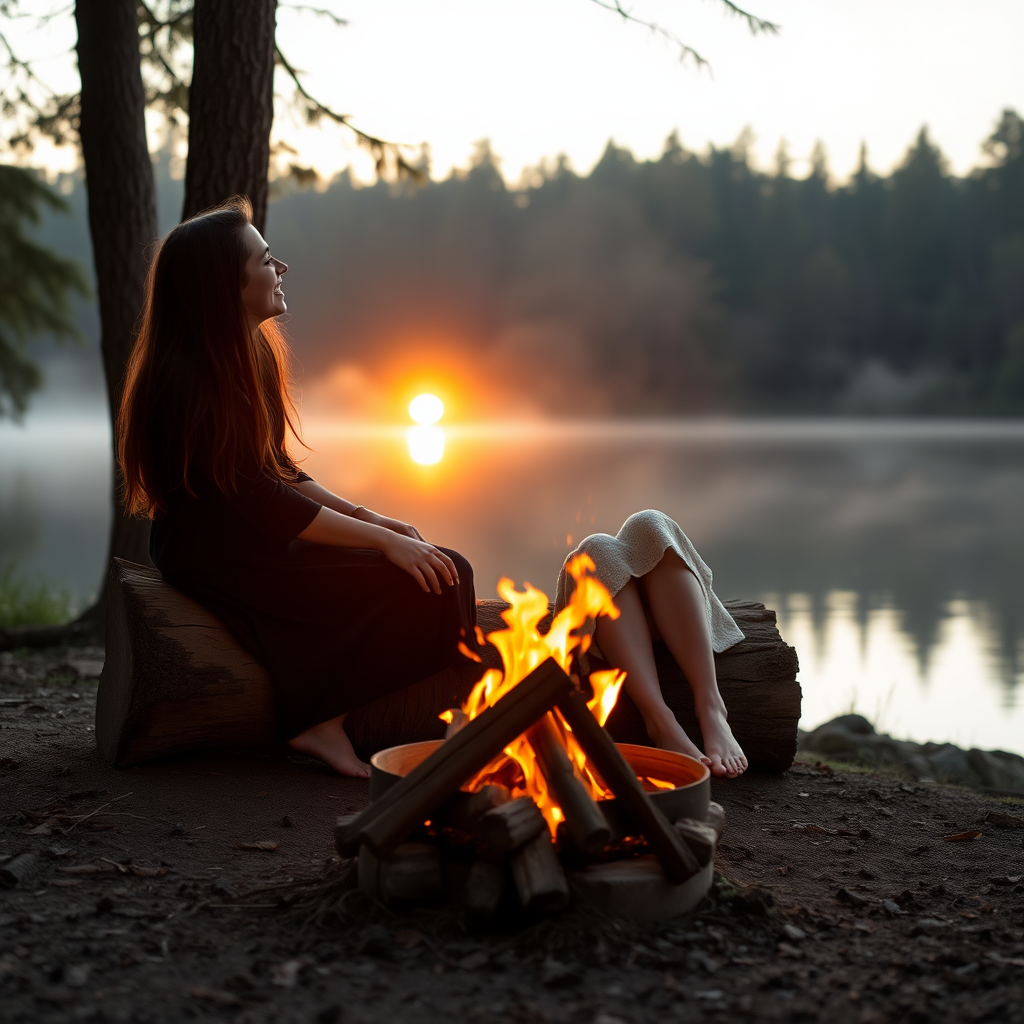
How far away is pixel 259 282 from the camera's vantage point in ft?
10.7

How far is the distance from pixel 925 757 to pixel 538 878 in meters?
3.24

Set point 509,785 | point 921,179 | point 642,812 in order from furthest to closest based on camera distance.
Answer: point 921,179 → point 509,785 → point 642,812

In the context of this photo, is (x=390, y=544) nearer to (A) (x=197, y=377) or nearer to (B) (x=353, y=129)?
(A) (x=197, y=377)

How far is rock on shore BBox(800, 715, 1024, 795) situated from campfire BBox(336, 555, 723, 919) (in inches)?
101

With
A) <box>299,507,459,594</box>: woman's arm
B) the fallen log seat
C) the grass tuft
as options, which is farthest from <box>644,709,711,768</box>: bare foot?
the grass tuft

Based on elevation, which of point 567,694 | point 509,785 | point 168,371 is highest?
point 168,371

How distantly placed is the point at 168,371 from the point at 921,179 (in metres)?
55.9

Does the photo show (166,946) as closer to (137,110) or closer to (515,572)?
(137,110)

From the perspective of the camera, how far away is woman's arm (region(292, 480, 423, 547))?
11.4 ft

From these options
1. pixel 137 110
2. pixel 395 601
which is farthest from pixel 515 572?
pixel 395 601

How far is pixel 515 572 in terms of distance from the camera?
12102 mm

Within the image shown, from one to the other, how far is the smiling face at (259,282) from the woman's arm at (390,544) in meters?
0.67

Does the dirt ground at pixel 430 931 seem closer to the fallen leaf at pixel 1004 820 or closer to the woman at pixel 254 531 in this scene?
the fallen leaf at pixel 1004 820

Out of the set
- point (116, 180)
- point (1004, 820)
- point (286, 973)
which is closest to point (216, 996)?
point (286, 973)
